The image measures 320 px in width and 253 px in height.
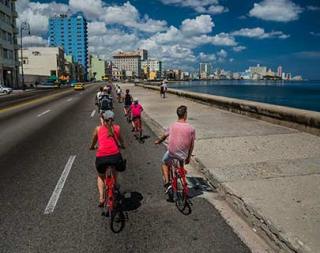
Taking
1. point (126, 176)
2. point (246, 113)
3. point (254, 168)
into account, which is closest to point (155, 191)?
point (126, 176)

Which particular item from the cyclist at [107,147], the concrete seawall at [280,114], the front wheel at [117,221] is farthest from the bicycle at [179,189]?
the concrete seawall at [280,114]

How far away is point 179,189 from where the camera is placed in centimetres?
594

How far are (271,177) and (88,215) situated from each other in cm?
371

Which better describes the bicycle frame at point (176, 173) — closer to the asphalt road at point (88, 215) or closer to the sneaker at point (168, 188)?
the sneaker at point (168, 188)

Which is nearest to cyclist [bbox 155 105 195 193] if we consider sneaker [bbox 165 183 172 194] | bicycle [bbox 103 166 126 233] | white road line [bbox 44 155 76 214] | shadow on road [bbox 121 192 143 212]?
sneaker [bbox 165 183 172 194]

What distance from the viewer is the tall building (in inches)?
2672

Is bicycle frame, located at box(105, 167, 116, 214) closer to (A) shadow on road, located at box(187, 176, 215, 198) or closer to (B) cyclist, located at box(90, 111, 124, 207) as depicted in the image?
(B) cyclist, located at box(90, 111, 124, 207)

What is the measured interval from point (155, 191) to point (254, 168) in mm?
2425

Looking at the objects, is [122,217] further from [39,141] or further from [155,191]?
[39,141]

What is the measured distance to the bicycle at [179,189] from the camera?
559cm

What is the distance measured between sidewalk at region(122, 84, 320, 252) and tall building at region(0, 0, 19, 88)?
65300 millimetres

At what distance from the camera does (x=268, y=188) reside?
616cm

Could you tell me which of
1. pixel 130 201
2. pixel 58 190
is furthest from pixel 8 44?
pixel 130 201

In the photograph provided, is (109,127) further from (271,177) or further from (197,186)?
(271,177)
